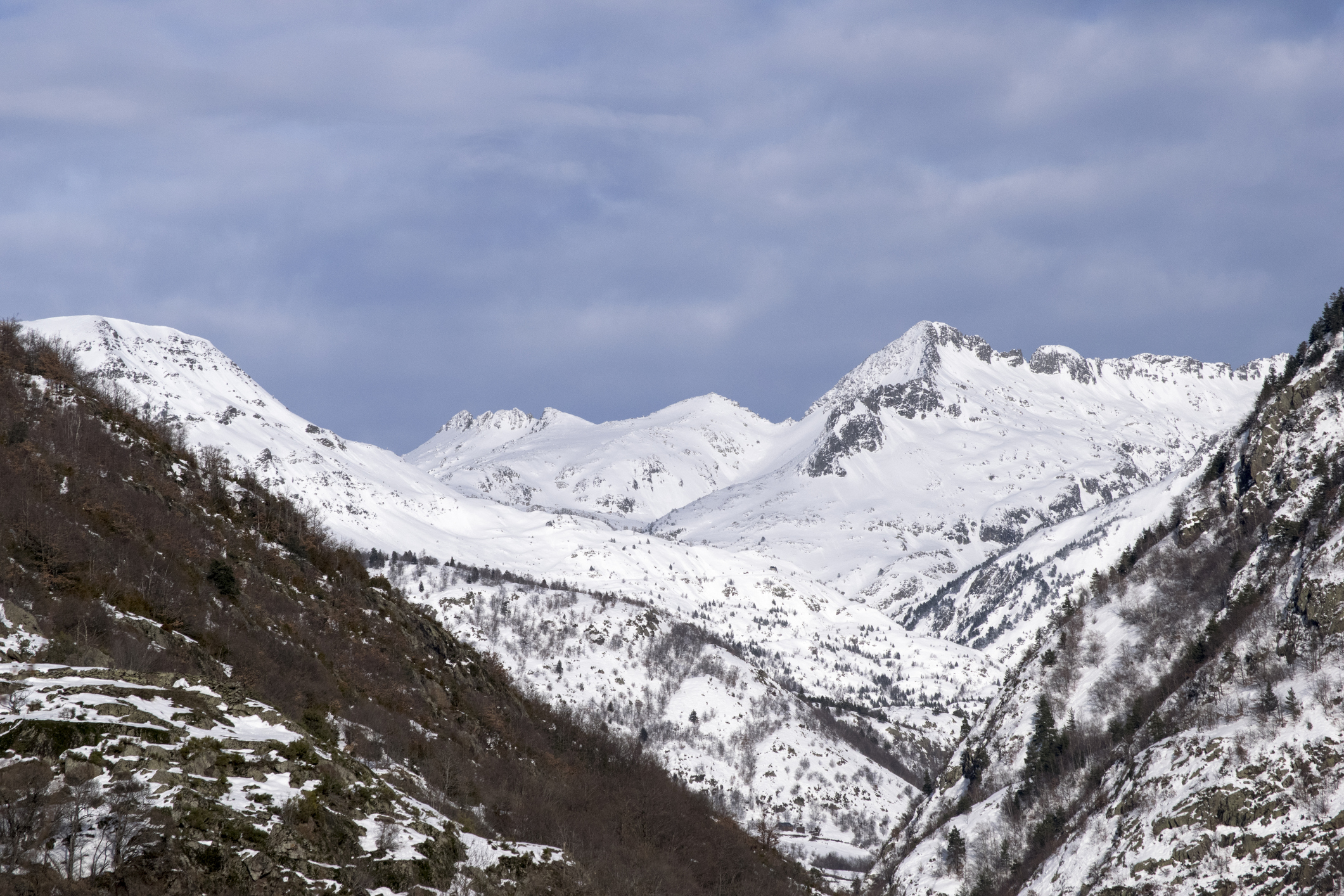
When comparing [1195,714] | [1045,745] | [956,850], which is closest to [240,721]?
[1195,714]

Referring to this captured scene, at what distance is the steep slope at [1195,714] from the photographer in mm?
98562

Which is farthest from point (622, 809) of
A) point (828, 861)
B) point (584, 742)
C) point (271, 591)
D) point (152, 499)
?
point (828, 861)

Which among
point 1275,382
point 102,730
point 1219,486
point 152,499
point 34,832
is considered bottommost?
point 34,832

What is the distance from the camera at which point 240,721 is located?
25672mm

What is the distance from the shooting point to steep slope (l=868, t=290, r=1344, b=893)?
323ft

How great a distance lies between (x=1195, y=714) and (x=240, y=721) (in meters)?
115

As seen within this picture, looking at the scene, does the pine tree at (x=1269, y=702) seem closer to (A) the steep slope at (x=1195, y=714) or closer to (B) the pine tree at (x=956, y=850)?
(A) the steep slope at (x=1195, y=714)

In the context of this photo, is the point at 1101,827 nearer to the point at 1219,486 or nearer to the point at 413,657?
the point at 1219,486

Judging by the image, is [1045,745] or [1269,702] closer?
[1269,702]

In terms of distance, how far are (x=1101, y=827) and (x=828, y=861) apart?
9253cm

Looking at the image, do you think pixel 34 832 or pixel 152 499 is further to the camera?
pixel 152 499

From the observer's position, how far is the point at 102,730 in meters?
22.1

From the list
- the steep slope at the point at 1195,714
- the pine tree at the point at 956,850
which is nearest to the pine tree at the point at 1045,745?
the steep slope at the point at 1195,714

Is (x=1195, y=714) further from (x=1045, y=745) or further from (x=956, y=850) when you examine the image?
(x=956, y=850)
